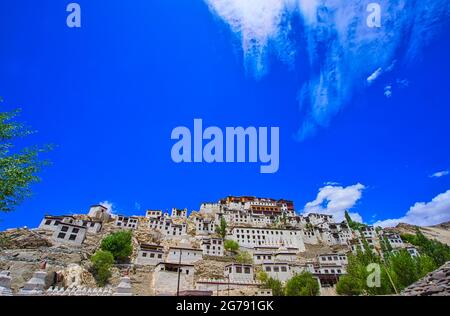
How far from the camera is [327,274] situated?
31.5 metres

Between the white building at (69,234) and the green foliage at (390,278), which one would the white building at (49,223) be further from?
the green foliage at (390,278)

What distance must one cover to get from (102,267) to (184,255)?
9.78 meters

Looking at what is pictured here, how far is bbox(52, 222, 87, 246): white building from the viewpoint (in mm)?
33281

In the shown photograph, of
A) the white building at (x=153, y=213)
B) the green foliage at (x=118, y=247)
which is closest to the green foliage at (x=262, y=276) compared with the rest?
the green foliage at (x=118, y=247)

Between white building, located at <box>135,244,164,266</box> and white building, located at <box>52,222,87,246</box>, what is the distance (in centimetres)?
834

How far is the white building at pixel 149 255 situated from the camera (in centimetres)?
3196

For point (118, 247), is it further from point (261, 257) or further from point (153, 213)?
point (153, 213)

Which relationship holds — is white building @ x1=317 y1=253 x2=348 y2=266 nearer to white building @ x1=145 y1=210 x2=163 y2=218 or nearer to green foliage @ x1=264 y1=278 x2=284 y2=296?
green foliage @ x1=264 y1=278 x2=284 y2=296

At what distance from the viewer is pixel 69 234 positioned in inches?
1340

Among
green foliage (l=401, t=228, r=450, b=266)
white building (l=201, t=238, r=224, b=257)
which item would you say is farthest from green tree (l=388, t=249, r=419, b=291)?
white building (l=201, t=238, r=224, b=257)

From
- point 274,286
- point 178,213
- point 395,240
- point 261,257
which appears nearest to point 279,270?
point 261,257

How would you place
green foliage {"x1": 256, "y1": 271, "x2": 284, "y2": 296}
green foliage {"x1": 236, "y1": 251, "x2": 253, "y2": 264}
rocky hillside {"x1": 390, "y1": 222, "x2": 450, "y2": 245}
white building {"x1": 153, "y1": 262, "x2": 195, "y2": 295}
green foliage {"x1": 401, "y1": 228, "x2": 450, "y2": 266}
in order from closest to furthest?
white building {"x1": 153, "y1": 262, "x2": 195, "y2": 295} → green foliage {"x1": 256, "y1": 271, "x2": 284, "y2": 296} → green foliage {"x1": 401, "y1": 228, "x2": 450, "y2": 266} → green foliage {"x1": 236, "y1": 251, "x2": 253, "y2": 264} → rocky hillside {"x1": 390, "y1": 222, "x2": 450, "y2": 245}

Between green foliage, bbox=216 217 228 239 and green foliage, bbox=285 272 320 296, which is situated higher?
green foliage, bbox=216 217 228 239
